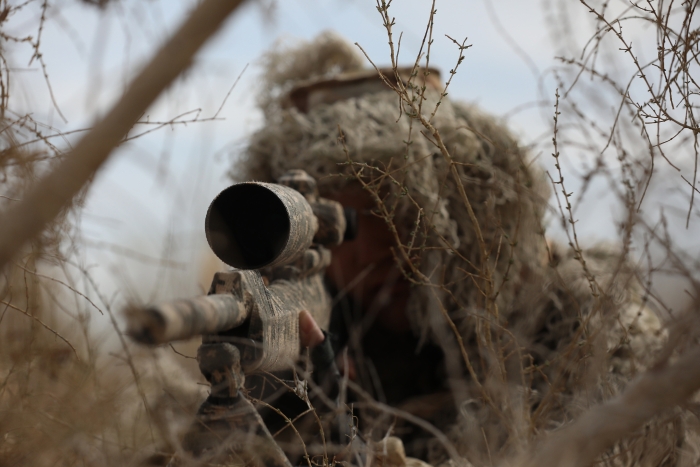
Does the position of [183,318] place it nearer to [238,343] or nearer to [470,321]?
[238,343]

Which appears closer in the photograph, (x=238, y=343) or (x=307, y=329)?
(x=238, y=343)

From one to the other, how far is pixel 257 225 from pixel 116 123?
0.48 m

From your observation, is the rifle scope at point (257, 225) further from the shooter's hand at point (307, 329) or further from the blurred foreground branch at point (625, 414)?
the blurred foreground branch at point (625, 414)

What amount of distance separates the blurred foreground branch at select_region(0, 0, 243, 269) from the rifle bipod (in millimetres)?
379

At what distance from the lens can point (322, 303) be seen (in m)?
→ 1.38

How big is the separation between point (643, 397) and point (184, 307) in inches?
21.0

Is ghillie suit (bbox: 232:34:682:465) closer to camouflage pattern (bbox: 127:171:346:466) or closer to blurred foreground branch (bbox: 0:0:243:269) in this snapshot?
camouflage pattern (bbox: 127:171:346:466)

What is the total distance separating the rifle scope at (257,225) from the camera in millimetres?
935

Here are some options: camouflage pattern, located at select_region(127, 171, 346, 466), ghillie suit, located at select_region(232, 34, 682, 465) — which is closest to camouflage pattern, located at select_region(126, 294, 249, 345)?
camouflage pattern, located at select_region(127, 171, 346, 466)

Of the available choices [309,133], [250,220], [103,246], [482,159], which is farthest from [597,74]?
[103,246]

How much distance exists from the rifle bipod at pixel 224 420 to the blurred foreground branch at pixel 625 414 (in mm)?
451

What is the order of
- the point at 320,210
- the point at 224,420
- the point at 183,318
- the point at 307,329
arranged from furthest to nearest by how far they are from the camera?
the point at 320,210
the point at 307,329
the point at 224,420
the point at 183,318

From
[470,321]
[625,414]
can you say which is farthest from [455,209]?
[625,414]

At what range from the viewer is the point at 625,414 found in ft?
2.06
